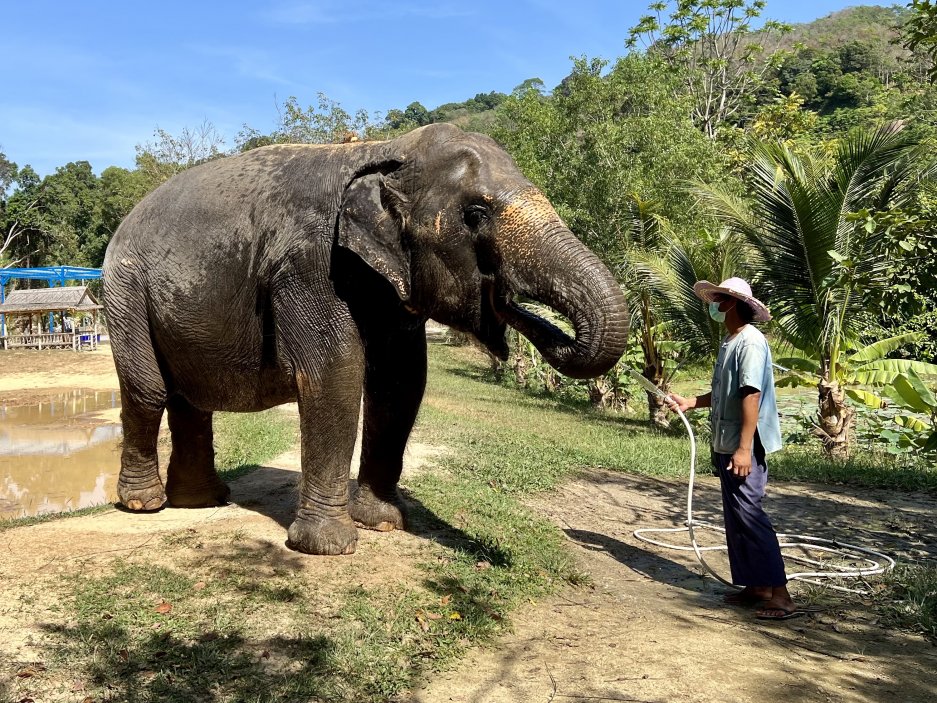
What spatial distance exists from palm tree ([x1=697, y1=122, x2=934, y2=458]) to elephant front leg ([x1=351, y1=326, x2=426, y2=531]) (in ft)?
20.4

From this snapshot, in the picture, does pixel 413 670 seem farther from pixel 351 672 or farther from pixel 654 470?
pixel 654 470

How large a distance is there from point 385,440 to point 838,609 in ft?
9.91

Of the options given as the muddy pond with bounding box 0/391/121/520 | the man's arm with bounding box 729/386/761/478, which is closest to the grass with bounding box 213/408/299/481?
the muddy pond with bounding box 0/391/121/520

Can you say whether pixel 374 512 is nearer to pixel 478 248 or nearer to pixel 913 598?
pixel 478 248

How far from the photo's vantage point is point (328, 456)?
4.85 metres

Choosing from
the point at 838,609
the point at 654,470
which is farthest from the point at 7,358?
the point at 838,609

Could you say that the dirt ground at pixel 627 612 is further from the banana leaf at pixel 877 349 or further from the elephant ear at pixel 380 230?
the banana leaf at pixel 877 349

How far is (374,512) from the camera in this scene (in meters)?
5.61

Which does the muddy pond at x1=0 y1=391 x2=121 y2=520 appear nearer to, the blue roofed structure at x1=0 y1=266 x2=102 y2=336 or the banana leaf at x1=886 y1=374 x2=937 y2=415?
the banana leaf at x1=886 y1=374 x2=937 y2=415

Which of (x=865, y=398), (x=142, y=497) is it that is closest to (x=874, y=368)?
(x=865, y=398)

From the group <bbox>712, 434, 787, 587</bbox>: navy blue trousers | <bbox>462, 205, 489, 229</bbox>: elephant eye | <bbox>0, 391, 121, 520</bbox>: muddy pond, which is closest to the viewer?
<bbox>462, 205, 489, 229</bbox>: elephant eye

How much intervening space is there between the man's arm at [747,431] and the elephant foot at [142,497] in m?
4.21

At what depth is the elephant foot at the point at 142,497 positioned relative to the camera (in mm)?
5996

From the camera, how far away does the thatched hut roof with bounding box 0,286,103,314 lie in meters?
29.7
